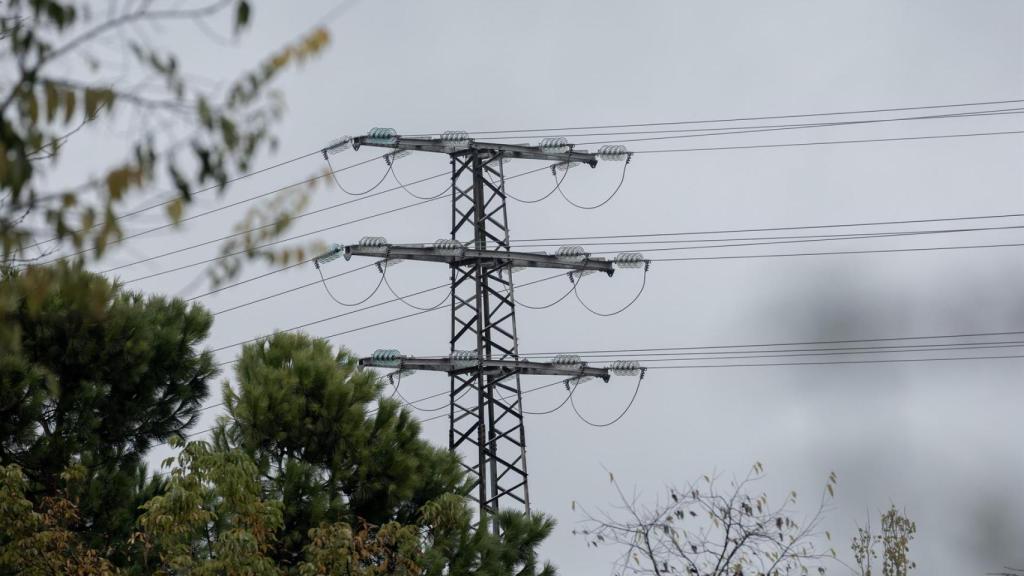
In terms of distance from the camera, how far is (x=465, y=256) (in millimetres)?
24344

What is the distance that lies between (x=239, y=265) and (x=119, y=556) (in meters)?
15.3

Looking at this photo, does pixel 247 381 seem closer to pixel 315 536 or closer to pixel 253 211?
pixel 315 536

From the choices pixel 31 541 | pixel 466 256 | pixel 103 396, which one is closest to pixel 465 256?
pixel 466 256

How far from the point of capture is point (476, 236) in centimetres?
2480

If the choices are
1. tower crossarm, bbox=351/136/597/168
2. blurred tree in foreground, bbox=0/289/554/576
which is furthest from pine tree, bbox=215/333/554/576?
tower crossarm, bbox=351/136/597/168

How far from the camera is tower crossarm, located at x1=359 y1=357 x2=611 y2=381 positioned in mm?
23609

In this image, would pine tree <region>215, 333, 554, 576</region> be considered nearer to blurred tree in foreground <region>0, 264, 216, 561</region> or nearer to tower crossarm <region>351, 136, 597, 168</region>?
blurred tree in foreground <region>0, 264, 216, 561</region>

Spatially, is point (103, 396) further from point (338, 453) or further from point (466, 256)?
point (466, 256)

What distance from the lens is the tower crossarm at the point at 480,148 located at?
25469mm

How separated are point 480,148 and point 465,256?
213 cm

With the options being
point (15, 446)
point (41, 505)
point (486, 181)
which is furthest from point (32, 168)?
point (486, 181)

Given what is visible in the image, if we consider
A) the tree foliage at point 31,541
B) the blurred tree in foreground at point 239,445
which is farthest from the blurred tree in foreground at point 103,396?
the tree foliage at point 31,541

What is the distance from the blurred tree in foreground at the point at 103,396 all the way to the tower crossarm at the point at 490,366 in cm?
293

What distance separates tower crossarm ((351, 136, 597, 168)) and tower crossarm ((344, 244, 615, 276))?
1.97 meters
